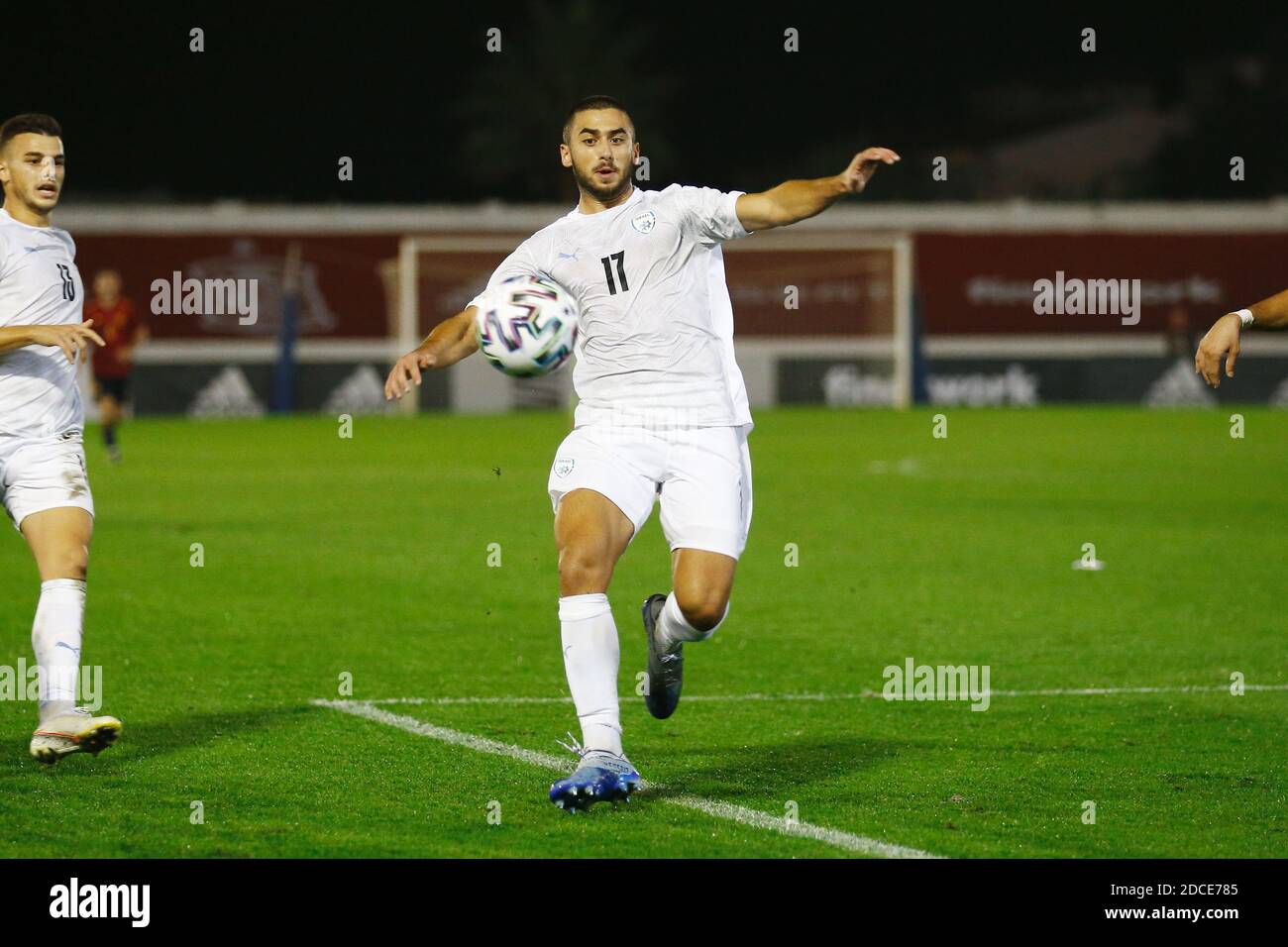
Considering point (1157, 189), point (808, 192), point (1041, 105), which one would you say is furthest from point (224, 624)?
point (1041, 105)

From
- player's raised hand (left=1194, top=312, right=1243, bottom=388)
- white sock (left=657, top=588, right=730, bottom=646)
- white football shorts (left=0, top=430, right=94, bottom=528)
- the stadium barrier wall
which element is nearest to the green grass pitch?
white sock (left=657, top=588, right=730, bottom=646)

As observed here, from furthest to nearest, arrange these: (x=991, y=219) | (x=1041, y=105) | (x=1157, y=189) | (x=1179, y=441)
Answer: (x=1041, y=105) < (x=1157, y=189) < (x=991, y=219) < (x=1179, y=441)

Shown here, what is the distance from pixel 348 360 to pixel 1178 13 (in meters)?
32.1

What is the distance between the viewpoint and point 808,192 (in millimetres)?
6145

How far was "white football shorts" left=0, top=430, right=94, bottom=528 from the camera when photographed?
22.6 ft

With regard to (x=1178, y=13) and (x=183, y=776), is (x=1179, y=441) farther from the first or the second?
(x=1178, y=13)

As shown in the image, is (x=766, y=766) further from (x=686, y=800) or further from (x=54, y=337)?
(x=54, y=337)

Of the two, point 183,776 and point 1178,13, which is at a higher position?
point 1178,13

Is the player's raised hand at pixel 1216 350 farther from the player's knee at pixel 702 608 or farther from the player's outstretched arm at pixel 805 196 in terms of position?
the player's knee at pixel 702 608

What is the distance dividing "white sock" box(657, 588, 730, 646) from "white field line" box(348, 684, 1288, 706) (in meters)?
1.37

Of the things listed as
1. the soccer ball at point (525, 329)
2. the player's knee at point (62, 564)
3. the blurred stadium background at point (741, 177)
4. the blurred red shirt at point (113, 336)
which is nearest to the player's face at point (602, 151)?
the soccer ball at point (525, 329)

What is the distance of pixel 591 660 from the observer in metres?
6.25

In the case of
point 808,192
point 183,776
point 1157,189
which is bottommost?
point 183,776

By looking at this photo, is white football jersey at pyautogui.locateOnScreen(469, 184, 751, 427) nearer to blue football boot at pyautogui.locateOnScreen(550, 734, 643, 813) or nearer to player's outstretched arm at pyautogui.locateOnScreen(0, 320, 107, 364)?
blue football boot at pyautogui.locateOnScreen(550, 734, 643, 813)
